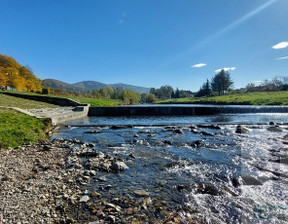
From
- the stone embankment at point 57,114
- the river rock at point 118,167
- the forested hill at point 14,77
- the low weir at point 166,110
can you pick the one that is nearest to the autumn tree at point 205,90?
the low weir at point 166,110

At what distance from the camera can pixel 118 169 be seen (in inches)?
234

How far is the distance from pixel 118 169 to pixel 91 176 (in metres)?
0.96

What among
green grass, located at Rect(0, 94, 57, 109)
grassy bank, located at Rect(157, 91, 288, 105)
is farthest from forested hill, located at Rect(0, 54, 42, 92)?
grassy bank, located at Rect(157, 91, 288, 105)

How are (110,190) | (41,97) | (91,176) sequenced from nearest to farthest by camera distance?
(110,190)
(91,176)
(41,97)

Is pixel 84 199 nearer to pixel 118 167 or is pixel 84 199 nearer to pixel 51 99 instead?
pixel 118 167

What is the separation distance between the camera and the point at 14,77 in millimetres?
45406

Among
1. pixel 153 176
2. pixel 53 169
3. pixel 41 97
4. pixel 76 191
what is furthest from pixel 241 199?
Answer: pixel 41 97

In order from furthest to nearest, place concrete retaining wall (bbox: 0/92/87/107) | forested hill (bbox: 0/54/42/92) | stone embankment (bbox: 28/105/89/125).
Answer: forested hill (bbox: 0/54/42/92) → concrete retaining wall (bbox: 0/92/87/107) → stone embankment (bbox: 28/105/89/125)

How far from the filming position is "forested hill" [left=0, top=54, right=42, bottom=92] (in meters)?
43.8

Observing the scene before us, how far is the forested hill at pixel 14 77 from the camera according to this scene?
4375 centimetres

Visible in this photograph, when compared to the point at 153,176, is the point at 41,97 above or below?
above

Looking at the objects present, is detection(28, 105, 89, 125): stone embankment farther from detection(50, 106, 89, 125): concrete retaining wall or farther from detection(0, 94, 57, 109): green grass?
detection(0, 94, 57, 109): green grass

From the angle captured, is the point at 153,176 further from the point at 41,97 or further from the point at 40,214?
the point at 41,97

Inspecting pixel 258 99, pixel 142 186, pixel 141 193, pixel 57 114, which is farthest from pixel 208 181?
pixel 258 99
